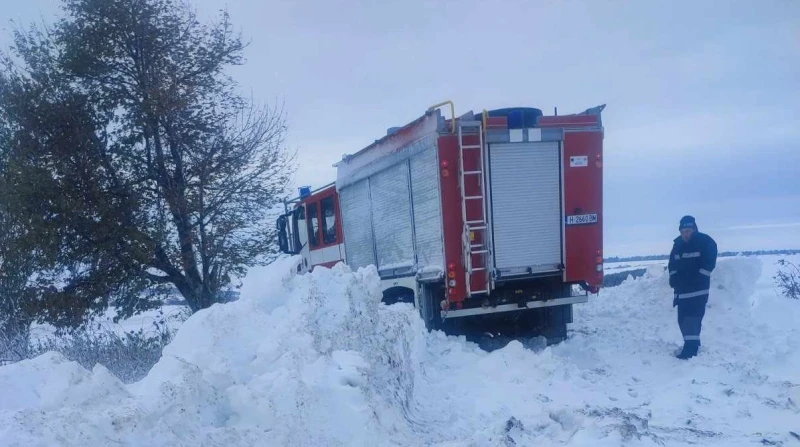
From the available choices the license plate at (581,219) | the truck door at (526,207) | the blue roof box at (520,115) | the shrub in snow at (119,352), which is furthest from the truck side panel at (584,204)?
the shrub in snow at (119,352)

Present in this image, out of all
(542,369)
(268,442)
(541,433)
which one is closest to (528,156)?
(542,369)

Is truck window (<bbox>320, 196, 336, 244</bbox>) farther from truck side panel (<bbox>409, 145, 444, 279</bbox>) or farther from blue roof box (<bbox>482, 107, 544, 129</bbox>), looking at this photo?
blue roof box (<bbox>482, 107, 544, 129</bbox>)

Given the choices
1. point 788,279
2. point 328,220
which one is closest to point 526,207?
point 328,220

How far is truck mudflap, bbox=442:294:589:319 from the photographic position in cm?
912

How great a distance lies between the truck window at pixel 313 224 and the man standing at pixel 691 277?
7299 mm

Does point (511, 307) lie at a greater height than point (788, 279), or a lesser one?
greater

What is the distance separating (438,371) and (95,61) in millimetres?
10142

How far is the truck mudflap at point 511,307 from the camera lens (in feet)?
29.9

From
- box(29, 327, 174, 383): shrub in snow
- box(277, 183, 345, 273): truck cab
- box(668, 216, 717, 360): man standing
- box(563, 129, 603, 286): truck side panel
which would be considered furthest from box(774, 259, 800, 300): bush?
box(29, 327, 174, 383): shrub in snow

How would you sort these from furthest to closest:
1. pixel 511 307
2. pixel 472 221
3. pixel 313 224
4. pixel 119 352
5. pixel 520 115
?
pixel 313 224 → pixel 511 307 → pixel 520 115 → pixel 472 221 → pixel 119 352

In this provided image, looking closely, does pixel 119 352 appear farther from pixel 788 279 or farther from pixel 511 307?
pixel 788 279

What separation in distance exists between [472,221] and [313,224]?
569 centimetres

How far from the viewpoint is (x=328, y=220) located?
13164 mm

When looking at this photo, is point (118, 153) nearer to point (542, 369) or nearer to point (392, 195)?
point (392, 195)
